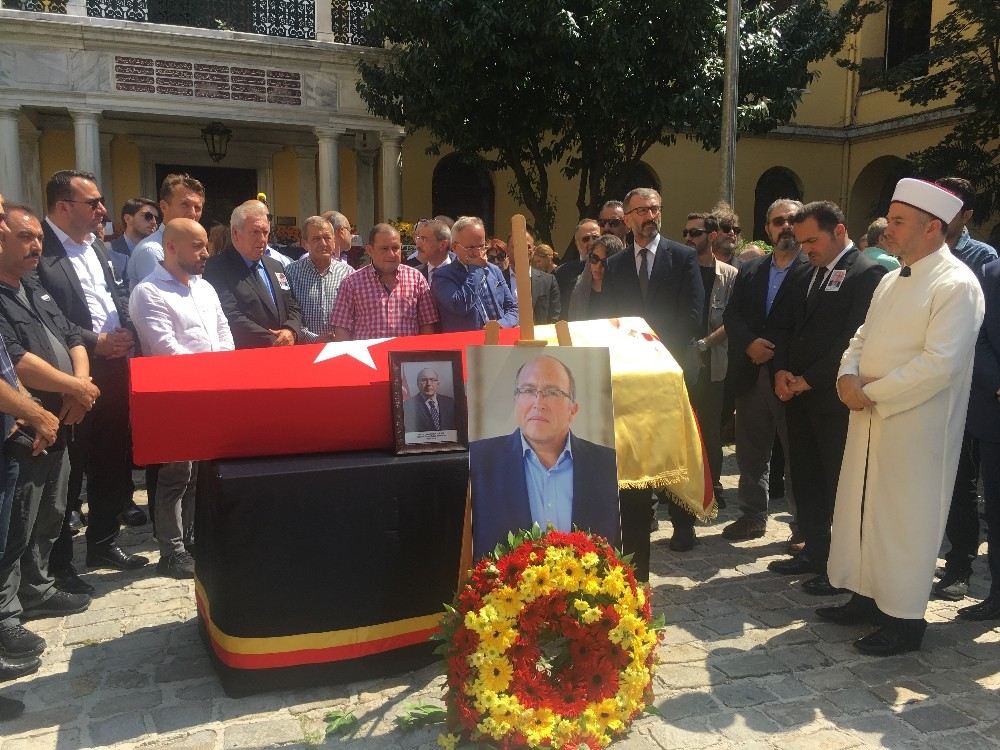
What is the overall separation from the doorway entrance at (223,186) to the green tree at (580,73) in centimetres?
359

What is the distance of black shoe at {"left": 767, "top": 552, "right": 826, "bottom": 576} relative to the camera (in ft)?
14.9

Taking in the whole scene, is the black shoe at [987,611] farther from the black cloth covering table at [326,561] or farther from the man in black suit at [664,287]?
the black cloth covering table at [326,561]

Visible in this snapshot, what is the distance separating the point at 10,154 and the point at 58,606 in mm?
10424

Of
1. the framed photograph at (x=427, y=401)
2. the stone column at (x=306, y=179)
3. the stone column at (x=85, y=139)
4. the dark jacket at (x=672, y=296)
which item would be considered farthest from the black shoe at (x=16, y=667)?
the stone column at (x=306, y=179)

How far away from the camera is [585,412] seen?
3092mm

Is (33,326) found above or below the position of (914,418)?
above

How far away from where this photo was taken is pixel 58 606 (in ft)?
13.4

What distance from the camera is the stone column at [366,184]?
15586 millimetres

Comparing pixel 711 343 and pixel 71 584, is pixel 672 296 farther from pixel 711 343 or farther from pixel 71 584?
pixel 71 584

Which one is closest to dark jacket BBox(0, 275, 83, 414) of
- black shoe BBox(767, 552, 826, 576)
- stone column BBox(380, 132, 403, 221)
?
black shoe BBox(767, 552, 826, 576)

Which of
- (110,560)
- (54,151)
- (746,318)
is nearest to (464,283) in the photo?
(746,318)

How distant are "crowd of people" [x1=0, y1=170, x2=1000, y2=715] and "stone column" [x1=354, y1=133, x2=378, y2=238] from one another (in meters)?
9.95

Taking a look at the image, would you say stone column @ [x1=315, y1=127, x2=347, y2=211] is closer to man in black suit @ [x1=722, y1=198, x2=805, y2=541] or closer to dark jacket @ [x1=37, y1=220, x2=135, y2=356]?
dark jacket @ [x1=37, y1=220, x2=135, y2=356]

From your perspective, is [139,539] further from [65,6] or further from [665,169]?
[665,169]
